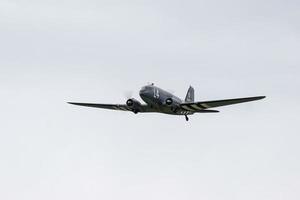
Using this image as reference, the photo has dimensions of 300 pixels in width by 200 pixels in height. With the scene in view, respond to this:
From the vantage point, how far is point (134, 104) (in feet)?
223

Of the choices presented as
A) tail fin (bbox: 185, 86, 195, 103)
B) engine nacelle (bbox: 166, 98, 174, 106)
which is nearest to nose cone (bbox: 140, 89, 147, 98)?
engine nacelle (bbox: 166, 98, 174, 106)

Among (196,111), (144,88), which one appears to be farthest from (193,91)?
(144,88)

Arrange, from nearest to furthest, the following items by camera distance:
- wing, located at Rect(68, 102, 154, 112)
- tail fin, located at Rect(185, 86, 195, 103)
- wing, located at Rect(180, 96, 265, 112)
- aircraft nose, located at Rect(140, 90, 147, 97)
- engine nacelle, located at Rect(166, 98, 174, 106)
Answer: aircraft nose, located at Rect(140, 90, 147, 97) < wing, located at Rect(180, 96, 265, 112) < engine nacelle, located at Rect(166, 98, 174, 106) < wing, located at Rect(68, 102, 154, 112) < tail fin, located at Rect(185, 86, 195, 103)

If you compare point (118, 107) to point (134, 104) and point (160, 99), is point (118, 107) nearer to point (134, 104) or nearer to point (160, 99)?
point (134, 104)

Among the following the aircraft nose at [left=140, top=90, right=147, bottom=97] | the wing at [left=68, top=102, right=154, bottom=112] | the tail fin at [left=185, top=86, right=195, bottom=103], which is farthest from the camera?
the tail fin at [left=185, top=86, right=195, bottom=103]

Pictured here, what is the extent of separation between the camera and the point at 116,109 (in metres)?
73.8

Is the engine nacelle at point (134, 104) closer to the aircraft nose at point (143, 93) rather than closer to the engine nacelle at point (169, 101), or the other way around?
the aircraft nose at point (143, 93)

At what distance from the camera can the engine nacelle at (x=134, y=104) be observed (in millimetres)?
67938

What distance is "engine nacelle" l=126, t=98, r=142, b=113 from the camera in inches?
2675

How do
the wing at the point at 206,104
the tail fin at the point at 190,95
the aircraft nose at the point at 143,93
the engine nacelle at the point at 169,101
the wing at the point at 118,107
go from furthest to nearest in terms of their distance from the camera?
the tail fin at the point at 190,95 < the wing at the point at 118,107 < the engine nacelle at the point at 169,101 < the wing at the point at 206,104 < the aircraft nose at the point at 143,93

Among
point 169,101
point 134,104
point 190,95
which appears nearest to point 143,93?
point 169,101

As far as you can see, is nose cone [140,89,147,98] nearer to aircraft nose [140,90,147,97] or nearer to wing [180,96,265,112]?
aircraft nose [140,90,147,97]

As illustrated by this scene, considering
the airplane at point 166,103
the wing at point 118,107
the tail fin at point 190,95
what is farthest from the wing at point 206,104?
the tail fin at point 190,95

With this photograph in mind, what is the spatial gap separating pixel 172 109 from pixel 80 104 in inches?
520
